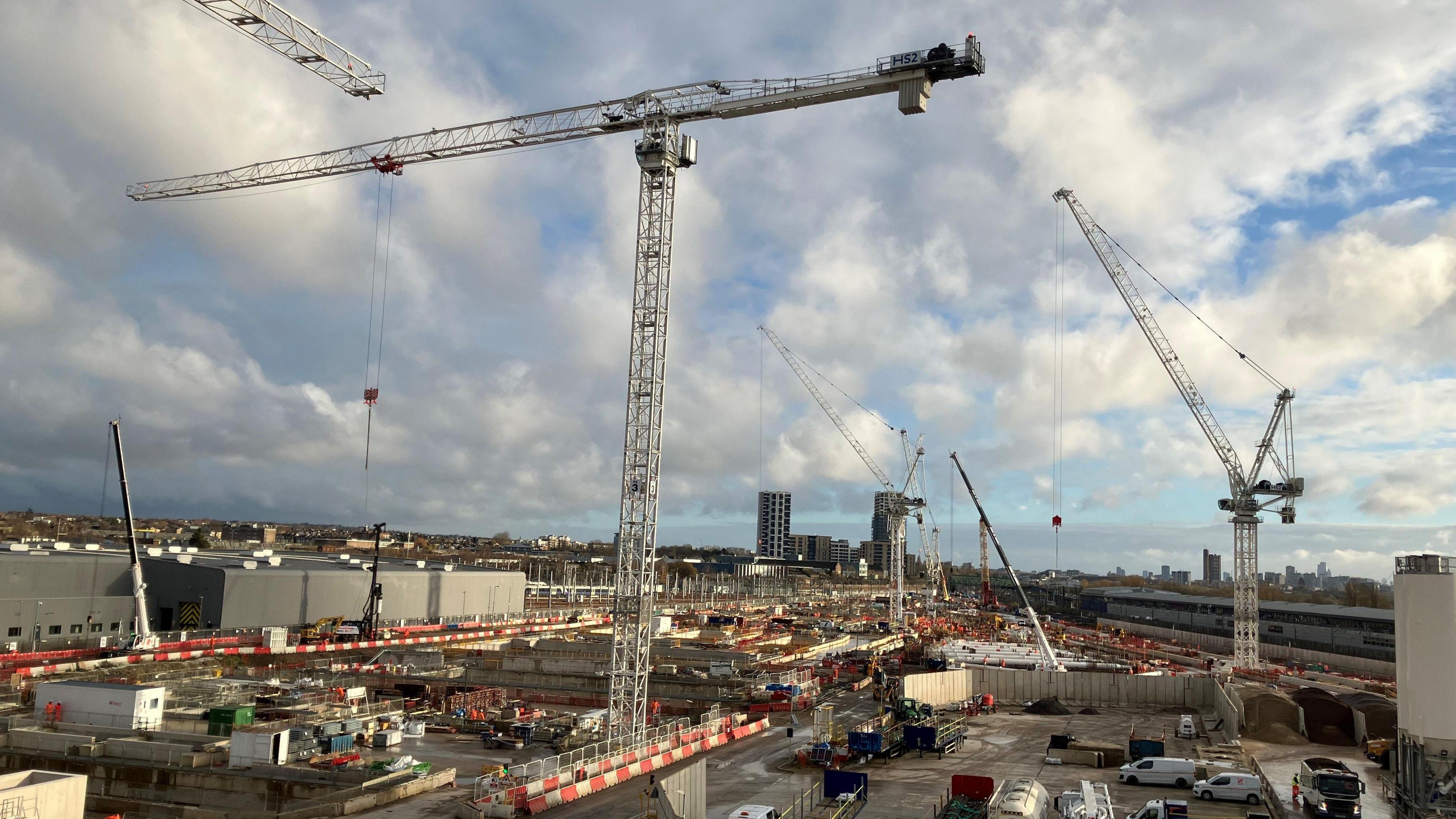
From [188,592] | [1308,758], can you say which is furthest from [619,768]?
[188,592]

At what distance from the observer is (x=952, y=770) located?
105 ft

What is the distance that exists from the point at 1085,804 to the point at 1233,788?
720 cm

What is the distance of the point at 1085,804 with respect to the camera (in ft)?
76.7

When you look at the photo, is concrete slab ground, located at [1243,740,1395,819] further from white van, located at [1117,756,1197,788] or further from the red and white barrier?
the red and white barrier

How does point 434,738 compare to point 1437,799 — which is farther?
point 434,738

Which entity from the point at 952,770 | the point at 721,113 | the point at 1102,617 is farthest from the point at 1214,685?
the point at 1102,617

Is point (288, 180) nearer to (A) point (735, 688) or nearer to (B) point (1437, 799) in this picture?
(A) point (735, 688)

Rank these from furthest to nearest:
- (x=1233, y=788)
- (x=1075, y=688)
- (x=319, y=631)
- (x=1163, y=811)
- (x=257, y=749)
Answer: (x=319, y=631)
(x=1075, y=688)
(x=257, y=749)
(x=1233, y=788)
(x=1163, y=811)

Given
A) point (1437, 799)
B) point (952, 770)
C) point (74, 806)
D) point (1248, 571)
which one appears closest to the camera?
point (1437, 799)

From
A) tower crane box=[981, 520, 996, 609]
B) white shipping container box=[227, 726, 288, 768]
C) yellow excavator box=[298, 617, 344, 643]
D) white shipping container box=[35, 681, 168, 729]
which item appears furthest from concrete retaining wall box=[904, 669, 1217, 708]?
tower crane box=[981, 520, 996, 609]

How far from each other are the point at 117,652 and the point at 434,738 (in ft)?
80.8

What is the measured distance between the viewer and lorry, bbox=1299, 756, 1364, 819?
25.3 metres

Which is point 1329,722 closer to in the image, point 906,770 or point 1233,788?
point 1233,788

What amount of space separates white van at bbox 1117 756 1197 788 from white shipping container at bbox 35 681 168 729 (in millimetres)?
33247
